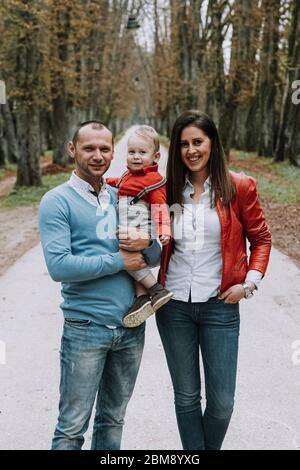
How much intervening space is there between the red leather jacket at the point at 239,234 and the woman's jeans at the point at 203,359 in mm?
172

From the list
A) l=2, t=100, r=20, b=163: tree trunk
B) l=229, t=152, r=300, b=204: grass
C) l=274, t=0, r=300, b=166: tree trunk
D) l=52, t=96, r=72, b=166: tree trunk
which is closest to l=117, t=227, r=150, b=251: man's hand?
l=229, t=152, r=300, b=204: grass

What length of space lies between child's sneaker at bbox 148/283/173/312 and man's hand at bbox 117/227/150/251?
0.26 m

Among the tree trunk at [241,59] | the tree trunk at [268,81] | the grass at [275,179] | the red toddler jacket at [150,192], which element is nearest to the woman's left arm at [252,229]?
the red toddler jacket at [150,192]

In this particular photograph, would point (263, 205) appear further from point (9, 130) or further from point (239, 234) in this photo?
point (9, 130)

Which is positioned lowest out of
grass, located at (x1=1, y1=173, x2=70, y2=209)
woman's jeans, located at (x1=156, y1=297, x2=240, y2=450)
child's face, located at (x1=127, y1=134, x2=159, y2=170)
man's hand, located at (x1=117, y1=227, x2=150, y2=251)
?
grass, located at (x1=1, y1=173, x2=70, y2=209)

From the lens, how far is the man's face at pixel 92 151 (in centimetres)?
275

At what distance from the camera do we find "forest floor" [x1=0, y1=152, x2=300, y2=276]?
1028 cm

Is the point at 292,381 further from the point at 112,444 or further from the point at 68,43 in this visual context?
the point at 68,43

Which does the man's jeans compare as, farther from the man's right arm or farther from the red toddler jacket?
the red toddler jacket

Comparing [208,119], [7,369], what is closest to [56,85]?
[7,369]

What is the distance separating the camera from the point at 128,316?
2.75 meters

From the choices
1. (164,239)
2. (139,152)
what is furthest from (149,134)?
(164,239)

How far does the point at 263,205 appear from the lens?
47.9 feet

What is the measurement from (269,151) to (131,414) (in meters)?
24.0
